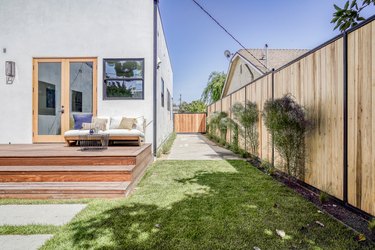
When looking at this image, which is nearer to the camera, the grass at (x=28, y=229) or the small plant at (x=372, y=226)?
the small plant at (x=372, y=226)

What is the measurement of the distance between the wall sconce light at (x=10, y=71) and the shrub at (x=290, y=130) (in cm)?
658

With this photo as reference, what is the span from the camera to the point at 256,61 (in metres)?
12.2

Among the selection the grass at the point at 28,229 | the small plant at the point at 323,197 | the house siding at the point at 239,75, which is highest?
the house siding at the point at 239,75

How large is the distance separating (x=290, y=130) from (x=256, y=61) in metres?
9.57

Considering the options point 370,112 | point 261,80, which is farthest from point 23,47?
point 370,112

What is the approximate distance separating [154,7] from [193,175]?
4610 mm

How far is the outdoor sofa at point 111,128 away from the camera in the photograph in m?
5.17

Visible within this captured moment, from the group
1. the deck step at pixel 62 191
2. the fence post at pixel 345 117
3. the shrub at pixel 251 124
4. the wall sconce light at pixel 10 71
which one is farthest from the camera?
the shrub at pixel 251 124

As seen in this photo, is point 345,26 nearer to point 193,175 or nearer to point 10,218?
point 193,175

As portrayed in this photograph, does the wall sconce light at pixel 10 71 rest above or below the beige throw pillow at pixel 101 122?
above

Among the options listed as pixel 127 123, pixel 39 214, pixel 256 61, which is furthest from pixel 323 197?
pixel 256 61

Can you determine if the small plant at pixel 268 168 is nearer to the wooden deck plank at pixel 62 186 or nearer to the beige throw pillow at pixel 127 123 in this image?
the wooden deck plank at pixel 62 186

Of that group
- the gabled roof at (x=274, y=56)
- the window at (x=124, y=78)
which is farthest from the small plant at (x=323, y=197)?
the gabled roof at (x=274, y=56)

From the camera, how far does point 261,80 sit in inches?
227
